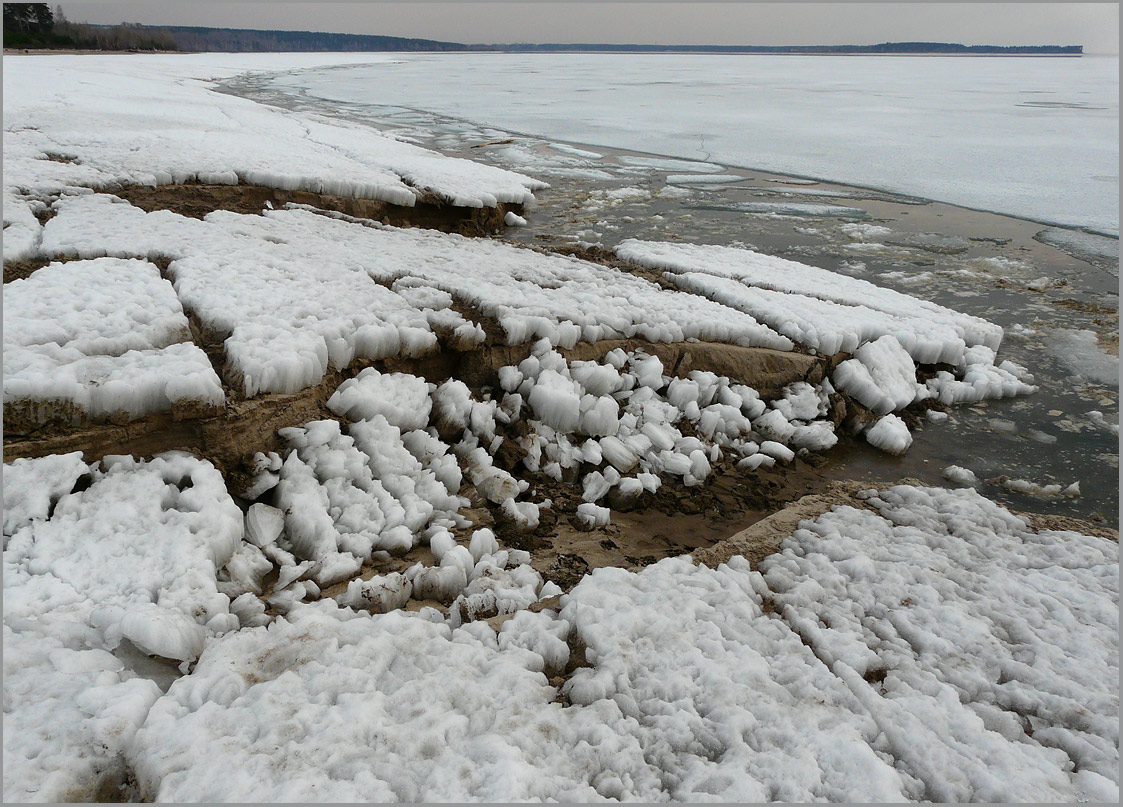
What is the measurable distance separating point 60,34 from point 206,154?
193 ft

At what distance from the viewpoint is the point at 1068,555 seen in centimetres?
346

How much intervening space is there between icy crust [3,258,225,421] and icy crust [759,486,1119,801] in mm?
2996

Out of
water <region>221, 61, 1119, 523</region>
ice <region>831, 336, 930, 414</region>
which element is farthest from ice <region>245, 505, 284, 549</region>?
ice <region>831, 336, 930, 414</region>

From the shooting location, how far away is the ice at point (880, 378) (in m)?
5.14

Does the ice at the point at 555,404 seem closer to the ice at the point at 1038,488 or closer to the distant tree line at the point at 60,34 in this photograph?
the ice at the point at 1038,488

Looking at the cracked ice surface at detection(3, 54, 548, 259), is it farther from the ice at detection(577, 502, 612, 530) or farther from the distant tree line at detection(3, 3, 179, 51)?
the distant tree line at detection(3, 3, 179, 51)

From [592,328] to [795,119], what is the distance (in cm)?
1998

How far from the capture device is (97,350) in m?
3.25

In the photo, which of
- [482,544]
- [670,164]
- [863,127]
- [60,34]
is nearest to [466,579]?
[482,544]

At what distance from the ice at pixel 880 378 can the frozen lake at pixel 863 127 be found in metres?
7.12

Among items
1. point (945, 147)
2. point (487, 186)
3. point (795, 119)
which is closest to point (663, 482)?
point (487, 186)

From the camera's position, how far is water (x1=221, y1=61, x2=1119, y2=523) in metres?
4.66

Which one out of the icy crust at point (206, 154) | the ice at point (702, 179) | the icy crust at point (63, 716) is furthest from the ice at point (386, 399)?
the ice at point (702, 179)

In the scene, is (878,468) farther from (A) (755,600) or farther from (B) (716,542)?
(A) (755,600)
